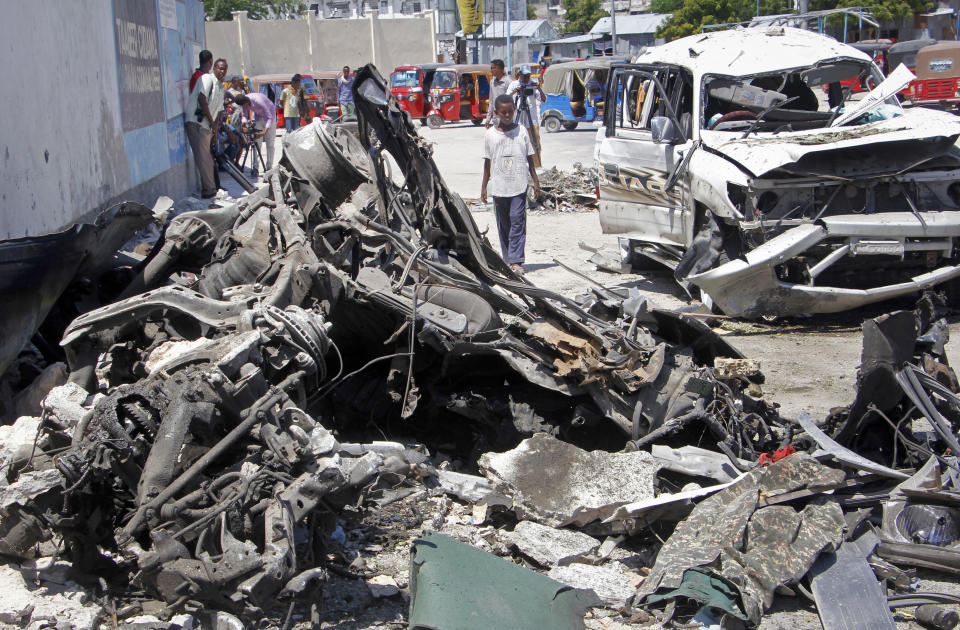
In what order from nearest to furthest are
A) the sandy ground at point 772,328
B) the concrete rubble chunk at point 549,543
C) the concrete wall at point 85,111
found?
the concrete rubble chunk at point 549,543 → the sandy ground at point 772,328 → the concrete wall at point 85,111

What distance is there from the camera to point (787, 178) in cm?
664

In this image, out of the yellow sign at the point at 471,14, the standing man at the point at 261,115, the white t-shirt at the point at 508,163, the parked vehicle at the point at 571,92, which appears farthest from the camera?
the yellow sign at the point at 471,14

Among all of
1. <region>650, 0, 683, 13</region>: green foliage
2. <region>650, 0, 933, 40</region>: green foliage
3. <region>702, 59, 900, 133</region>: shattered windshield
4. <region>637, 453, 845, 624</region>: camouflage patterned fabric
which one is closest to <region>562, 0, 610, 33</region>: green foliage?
<region>650, 0, 683, 13</region>: green foliage

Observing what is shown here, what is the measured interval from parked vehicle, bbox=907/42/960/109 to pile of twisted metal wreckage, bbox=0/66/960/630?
20435 millimetres

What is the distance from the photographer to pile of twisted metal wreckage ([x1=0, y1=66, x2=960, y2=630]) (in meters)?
3.16

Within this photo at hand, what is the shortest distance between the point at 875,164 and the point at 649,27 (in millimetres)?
49743

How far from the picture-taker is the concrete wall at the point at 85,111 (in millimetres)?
6848

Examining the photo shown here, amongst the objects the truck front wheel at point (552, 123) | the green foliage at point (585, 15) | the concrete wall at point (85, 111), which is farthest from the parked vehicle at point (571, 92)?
the green foliage at point (585, 15)

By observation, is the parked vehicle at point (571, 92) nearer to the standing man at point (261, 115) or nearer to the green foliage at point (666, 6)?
the standing man at point (261, 115)

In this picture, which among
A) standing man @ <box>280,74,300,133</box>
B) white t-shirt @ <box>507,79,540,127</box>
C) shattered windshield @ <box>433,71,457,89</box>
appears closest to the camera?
white t-shirt @ <box>507,79,540,127</box>

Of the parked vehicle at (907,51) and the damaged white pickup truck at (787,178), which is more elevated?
the parked vehicle at (907,51)

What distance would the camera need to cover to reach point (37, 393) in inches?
174

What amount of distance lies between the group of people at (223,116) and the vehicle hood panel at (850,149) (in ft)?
15.4

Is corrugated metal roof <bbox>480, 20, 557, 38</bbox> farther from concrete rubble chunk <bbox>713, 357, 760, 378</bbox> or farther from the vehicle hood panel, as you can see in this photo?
concrete rubble chunk <bbox>713, 357, 760, 378</bbox>
